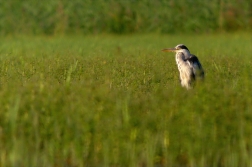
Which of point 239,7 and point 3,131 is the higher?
point 239,7

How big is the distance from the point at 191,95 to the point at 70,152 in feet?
4.09

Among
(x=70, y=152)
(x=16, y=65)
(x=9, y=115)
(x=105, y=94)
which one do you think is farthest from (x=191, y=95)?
(x=16, y=65)

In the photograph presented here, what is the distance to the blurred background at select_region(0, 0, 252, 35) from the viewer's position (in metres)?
19.2

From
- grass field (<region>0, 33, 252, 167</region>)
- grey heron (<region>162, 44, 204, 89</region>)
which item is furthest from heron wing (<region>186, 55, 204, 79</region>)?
grass field (<region>0, 33, 252, 167</region>)

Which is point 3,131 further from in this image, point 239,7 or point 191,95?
point 239,7

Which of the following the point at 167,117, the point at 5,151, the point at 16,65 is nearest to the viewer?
the point at 5,151

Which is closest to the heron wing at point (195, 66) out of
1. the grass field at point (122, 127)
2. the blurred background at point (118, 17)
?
the grass field at point (122, 127)

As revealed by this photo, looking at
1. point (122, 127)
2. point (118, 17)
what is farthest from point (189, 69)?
point (118, 17)

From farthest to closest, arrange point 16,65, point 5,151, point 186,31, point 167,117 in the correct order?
1. point 186,31
2. point 16,65
3. point 167,117
4. point 5,151

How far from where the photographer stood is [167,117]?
6.73 m

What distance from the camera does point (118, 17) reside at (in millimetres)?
19688

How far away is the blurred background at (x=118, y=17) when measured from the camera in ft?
63.0

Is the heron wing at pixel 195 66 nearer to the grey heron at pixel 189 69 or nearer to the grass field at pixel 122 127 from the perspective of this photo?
the grey heron at pixel 189 69

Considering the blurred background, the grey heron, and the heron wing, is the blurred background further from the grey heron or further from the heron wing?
the heron wing
